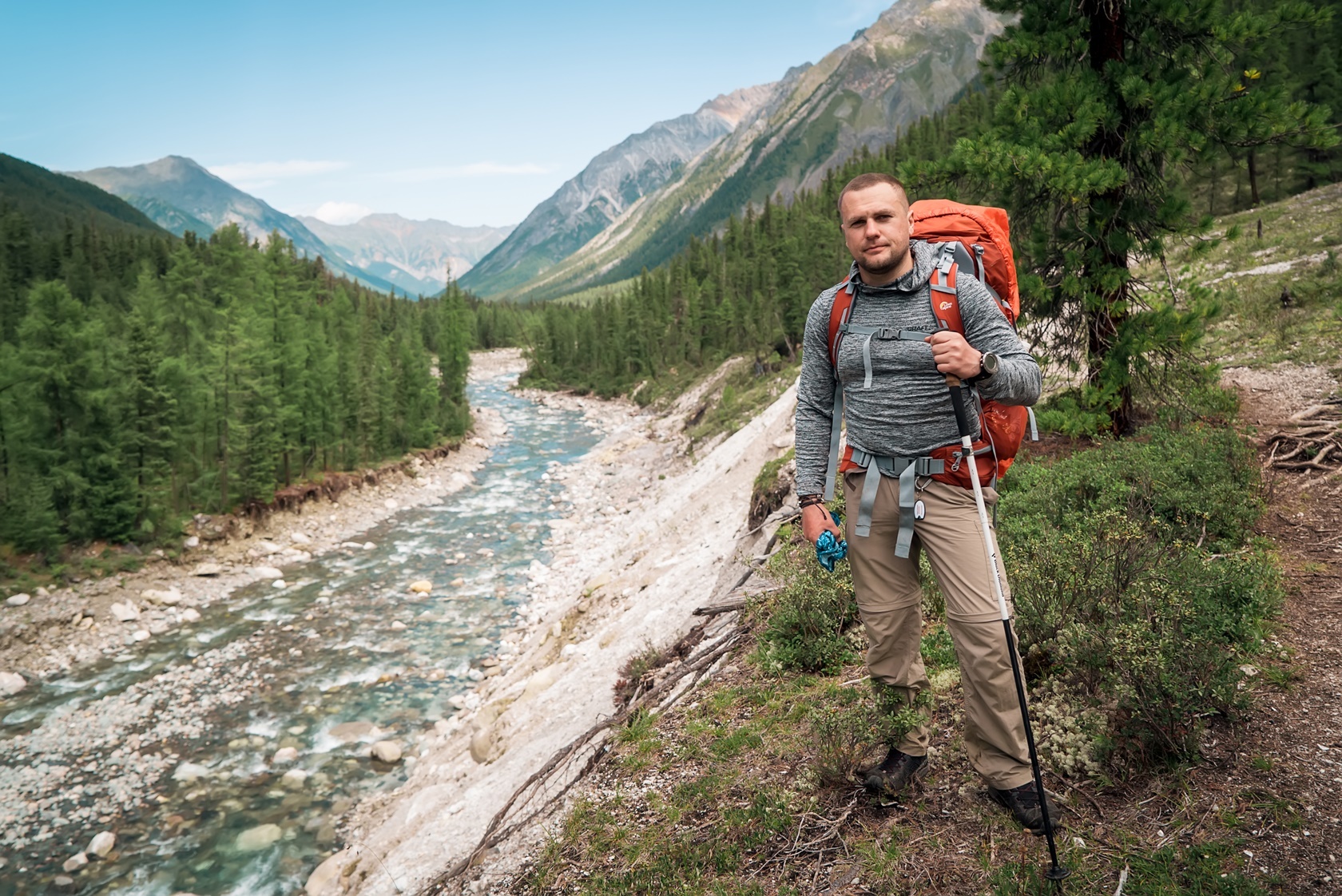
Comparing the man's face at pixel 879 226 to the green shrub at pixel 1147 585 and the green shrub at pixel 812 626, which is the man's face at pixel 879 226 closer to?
the green shrub at pixel 1147 585

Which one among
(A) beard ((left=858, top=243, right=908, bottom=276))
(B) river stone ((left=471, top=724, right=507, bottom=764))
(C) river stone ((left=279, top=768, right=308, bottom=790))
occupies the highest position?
(A) beard ((left=858, top=243, right=908, bottom=276))

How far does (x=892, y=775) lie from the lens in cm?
410

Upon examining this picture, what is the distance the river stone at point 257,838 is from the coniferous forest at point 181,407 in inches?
669

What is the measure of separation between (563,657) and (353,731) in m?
5.12

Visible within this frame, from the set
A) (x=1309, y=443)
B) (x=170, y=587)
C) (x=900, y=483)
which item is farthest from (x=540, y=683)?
(x=170, y=587)

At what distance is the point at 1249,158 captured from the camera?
45469 millimetres

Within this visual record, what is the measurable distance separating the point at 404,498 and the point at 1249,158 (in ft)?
187

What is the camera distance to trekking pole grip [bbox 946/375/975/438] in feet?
11.1

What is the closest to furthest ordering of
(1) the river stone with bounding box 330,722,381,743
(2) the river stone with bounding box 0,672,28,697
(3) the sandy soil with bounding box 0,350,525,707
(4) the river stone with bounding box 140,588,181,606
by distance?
(1) the river stone with bounding box 330,722,381,743
(2) the river stone with bounding box 0,672,28,697
(3) the sandy soil with bounding box 0,350,525,707
(4) the river stone with bounding box 140,588,181,606

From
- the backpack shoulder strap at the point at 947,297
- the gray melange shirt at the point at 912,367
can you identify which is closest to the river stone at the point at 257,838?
the gray melange shirt at the point at 912,367

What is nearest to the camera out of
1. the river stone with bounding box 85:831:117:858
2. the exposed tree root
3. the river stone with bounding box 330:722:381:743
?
the exposed tree root

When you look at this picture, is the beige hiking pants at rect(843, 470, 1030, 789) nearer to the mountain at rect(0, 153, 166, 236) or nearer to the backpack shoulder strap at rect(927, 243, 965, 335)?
the backpack shoulder strap at rect(927, 243, 965, 335)

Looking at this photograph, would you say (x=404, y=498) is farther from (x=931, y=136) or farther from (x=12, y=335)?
(x=931, y=136)

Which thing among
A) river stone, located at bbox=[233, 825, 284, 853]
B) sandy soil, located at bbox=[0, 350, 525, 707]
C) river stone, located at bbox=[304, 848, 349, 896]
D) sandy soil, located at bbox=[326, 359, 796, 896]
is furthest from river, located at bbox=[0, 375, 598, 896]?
sandy soil, located at bbox=[326, 359, 796, 896]
